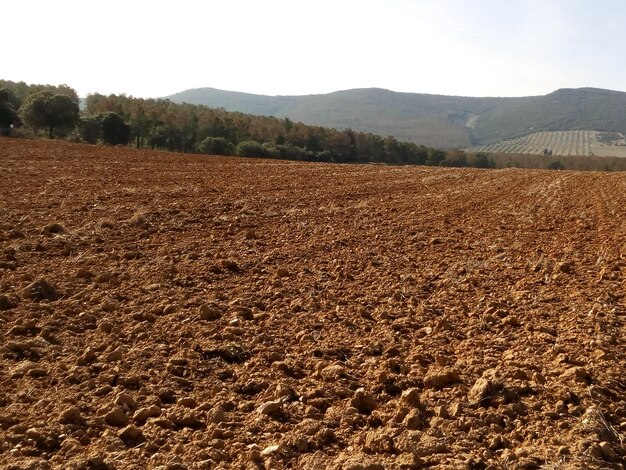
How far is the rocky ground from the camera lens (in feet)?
11.2

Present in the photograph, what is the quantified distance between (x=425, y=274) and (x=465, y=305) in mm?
1275

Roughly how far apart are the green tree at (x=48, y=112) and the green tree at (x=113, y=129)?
2542mm

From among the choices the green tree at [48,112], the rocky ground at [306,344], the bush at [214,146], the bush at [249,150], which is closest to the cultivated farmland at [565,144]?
the bush at [249,150]

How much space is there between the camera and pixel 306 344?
195 inches

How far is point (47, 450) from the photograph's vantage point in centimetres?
344

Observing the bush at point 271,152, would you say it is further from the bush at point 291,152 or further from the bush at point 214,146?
the bush at point 214,146

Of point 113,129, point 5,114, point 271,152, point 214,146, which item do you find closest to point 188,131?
point 214,146

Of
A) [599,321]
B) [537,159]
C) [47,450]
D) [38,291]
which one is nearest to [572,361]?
[599,321]

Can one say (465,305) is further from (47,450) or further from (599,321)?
(47,450)

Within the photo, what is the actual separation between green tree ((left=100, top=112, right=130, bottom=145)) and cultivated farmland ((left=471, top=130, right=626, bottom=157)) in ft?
345

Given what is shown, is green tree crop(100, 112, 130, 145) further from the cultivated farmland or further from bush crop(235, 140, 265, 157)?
the cultivated farmland

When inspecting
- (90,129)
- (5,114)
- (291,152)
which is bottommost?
(291,152)

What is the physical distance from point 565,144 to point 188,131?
128 meters

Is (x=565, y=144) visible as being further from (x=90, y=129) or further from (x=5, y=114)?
(x=5, y=114)
